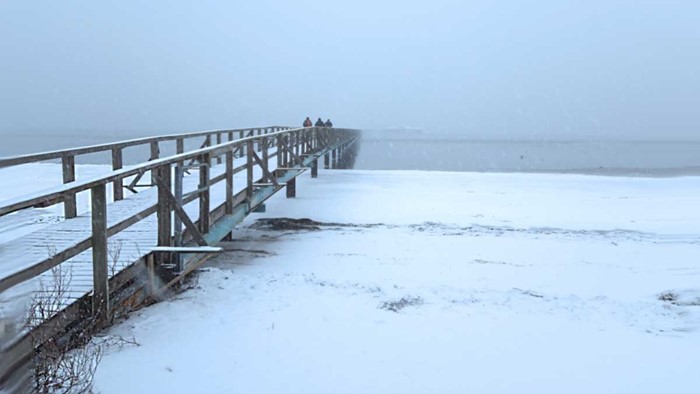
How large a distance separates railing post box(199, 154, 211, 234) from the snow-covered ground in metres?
0.54

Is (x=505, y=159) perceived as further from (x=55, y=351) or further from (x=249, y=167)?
(x=55, y=351)

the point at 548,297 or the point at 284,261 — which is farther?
the point at 284,261

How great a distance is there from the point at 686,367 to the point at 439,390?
2075 millimetres

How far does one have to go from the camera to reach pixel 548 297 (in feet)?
22.4

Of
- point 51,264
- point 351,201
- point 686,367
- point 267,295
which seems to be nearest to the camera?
point 51,264

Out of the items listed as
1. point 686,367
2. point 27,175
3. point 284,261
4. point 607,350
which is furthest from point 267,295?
point 27,175

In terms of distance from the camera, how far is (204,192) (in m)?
7.09

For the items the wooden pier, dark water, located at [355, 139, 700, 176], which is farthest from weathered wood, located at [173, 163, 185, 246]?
dark water, located at [355, 139, 700, 176]

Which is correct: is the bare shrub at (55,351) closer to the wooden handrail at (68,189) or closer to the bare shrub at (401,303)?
the wooden handrail at (68,189)

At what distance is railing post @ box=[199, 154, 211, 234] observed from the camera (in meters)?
7.07

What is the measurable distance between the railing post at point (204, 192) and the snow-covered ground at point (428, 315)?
544 mm

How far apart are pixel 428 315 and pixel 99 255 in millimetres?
3019

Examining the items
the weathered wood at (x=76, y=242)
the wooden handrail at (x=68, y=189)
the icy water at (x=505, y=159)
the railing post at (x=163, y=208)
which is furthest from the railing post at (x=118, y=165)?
the icy water at (x=505, y=159)

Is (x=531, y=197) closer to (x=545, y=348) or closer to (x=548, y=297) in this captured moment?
(x=548, y=297)
